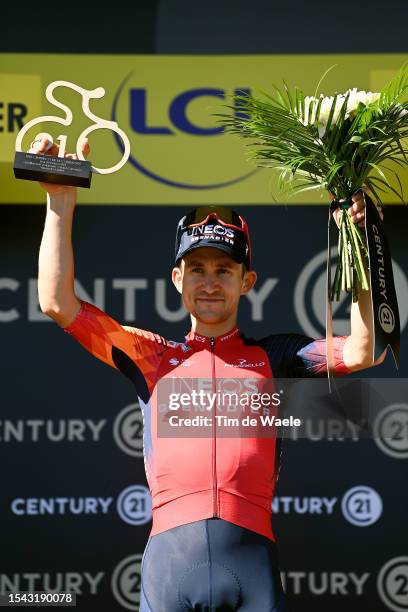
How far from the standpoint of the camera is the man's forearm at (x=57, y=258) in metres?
2.88

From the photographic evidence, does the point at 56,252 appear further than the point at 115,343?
No

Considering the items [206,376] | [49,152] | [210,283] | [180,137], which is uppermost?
[180,137]

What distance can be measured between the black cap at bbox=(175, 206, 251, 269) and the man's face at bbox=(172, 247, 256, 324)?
0.03m

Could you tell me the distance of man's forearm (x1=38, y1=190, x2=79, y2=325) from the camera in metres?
2.88

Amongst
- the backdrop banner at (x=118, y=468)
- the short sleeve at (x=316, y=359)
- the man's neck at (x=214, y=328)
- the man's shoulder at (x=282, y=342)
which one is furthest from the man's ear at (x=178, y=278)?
the backdrop banner at (x=118, y=468)

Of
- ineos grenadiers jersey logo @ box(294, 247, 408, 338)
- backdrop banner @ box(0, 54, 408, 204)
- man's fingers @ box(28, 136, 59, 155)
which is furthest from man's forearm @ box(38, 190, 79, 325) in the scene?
ineos grenadiers jersey logo @ box(294, 247, 408, 338)

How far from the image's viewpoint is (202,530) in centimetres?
277

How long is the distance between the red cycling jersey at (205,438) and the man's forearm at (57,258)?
0.09 meters

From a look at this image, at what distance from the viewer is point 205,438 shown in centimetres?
287

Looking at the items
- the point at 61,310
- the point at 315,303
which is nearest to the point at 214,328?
the point at 61,310

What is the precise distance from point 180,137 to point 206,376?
1620 mm

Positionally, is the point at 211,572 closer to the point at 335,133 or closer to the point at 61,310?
the point at 61,310

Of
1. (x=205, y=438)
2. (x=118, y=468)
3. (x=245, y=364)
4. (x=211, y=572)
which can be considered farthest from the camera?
(x=118, y=468)

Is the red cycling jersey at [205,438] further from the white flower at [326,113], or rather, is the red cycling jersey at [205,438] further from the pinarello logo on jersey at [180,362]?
the white flower at [326,113]
